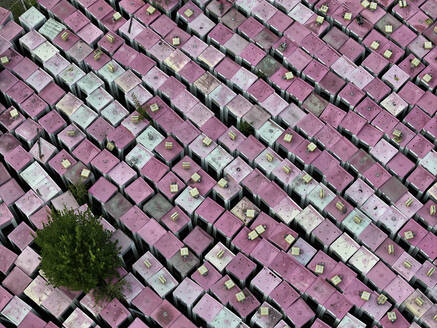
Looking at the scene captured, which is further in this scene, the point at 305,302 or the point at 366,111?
the point at 366,111

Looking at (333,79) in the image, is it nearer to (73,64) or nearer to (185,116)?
(185,116)

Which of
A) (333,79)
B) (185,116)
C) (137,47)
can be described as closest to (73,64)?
(137,47)

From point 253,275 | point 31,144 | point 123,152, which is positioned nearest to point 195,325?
point 253,275

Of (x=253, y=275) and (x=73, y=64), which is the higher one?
(x=73, y=64)

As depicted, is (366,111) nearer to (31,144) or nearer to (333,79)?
(333,79)

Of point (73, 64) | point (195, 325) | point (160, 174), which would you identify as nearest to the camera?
point (195, 325)

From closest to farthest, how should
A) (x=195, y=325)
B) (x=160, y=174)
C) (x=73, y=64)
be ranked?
(x=195, y=325) < (x=160, y=174) < (x=73, y=64)

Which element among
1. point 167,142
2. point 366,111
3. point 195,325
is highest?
point 366,111
